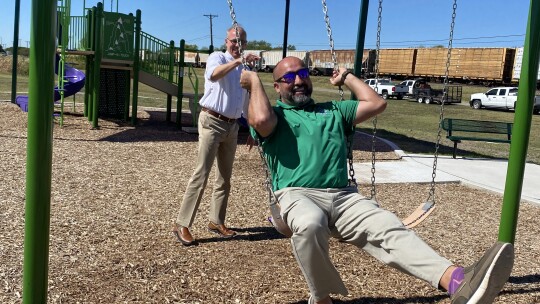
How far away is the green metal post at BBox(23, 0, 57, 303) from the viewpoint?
2451mm

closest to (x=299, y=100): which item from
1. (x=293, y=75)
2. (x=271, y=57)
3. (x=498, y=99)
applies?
(x=293, y=75)

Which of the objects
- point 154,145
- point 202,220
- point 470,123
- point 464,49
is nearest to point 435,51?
point 464,49

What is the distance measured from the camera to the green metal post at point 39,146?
2451mm

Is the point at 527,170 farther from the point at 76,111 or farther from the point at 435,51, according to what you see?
the point at 435,51

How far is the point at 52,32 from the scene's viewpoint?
2479 millimetres

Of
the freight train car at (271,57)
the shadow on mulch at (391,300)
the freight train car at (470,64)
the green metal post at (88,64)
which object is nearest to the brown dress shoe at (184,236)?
the shadow on mulch at (391,300)

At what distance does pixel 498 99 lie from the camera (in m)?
29.9

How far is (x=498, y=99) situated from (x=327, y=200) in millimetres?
29426

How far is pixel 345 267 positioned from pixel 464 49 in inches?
1672

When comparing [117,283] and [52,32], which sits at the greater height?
[52,32]

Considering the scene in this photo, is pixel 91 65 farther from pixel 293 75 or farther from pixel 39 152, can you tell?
pixel 39 152

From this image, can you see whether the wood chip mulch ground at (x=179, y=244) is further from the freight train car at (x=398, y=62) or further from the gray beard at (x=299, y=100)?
the freight train car at (x=398, y=62)

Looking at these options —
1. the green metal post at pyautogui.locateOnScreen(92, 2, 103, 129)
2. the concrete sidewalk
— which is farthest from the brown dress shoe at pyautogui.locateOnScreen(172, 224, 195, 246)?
the green metal post at pyautogui.locateOnScreen(92, 2, 103, 129)

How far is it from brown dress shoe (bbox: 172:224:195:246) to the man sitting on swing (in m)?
1.33
